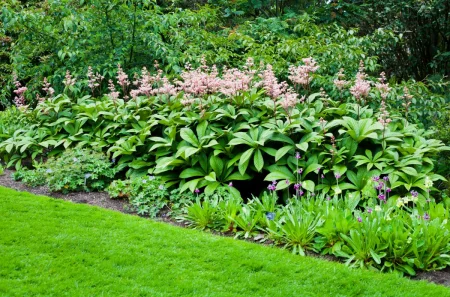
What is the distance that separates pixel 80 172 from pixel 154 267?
2.56 metres

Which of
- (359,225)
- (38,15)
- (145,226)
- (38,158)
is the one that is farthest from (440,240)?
(38,15)

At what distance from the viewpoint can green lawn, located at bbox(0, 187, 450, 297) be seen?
335 centimetres

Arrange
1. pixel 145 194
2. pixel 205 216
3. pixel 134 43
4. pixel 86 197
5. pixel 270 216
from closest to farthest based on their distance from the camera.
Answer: pixel 270 216 < pixel 205 216 < pixel 145 194 < pixel 86 197 < pixel 134 43

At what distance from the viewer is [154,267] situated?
3646 mm

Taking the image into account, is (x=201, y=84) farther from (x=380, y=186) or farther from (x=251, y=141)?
(x=380, y=186)

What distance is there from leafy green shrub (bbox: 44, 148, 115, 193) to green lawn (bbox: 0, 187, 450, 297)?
4.01 ft

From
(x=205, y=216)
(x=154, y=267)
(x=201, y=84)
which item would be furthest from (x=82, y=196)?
Result: (x=154, y=267)

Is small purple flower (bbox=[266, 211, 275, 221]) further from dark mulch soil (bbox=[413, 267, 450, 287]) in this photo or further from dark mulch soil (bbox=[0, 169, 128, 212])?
dark mulch soil (bbox=[0, 169, 128, 212])

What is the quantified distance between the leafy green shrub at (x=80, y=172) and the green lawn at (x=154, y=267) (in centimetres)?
122

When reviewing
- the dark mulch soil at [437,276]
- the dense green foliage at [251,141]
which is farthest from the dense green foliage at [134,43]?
the dark mulch soil at [437,276]

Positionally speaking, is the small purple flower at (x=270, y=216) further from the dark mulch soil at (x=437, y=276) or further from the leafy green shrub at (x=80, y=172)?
the leafy green shrub at (x=80, y=172)

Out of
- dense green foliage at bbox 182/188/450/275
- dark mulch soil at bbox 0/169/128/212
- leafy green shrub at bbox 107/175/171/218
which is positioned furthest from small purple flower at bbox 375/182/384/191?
dark mulch soil at bbox 0/169/128/212

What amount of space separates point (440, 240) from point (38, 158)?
5254 millimetres

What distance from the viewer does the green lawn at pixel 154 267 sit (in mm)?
3352
